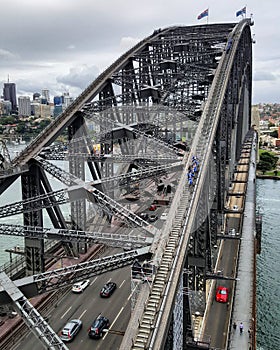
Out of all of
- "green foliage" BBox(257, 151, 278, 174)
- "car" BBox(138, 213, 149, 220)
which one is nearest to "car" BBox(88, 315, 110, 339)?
"car" BBox(138, 213, 149, 220)

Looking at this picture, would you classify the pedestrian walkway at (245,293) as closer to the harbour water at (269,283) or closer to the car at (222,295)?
the car at (222,295)

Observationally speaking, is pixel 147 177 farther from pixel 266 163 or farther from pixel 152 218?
pixel 266 163

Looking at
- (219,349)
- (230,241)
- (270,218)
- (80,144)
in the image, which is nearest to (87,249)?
(80,144)

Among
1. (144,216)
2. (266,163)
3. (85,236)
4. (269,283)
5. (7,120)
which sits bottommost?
(269,283)

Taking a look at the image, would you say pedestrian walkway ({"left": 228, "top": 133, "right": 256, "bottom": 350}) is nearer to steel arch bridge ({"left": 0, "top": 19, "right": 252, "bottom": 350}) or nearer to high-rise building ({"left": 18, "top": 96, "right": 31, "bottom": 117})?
steel arch bridge ({"left": 0, "top": 19, "right": 252, "bottom": 350})

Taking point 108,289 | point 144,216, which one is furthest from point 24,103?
point 108,289

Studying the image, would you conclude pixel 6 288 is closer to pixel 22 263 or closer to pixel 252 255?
pixel 22 263

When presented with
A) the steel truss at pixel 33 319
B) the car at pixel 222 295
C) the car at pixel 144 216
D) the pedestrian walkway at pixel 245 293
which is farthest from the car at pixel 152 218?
the steel truss at pixel 33 319
